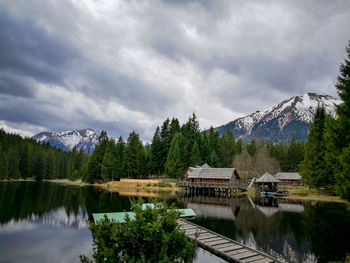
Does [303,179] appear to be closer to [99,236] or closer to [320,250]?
[320,250]

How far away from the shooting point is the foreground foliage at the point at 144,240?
6.97 metres

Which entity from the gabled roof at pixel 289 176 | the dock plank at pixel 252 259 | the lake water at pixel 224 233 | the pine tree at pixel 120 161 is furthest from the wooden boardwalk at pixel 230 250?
the gabled roof at pixel 289 176

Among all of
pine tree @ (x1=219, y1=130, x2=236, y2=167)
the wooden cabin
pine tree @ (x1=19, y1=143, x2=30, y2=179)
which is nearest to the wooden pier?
the wooden cabin

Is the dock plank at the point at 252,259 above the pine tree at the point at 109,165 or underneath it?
underneath

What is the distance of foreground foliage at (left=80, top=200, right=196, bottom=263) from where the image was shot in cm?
697

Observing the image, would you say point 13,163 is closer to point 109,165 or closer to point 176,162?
point 109,165

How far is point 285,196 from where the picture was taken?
5231 cm

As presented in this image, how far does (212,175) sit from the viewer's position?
61781mm

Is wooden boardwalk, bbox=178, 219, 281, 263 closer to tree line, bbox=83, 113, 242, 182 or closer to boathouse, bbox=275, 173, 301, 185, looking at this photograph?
tree line, bbox=83, 113, 242, 182

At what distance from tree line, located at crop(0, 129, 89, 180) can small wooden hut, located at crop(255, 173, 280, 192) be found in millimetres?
63309

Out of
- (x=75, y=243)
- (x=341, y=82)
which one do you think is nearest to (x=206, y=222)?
(x=75, y=243)

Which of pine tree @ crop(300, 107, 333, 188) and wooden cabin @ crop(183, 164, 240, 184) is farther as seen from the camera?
wooden cabin @ crop(183, 164, 240, 184)

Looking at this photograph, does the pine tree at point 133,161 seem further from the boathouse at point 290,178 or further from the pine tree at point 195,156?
the boathouse at point 290,178

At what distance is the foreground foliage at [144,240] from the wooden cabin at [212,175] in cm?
5363
